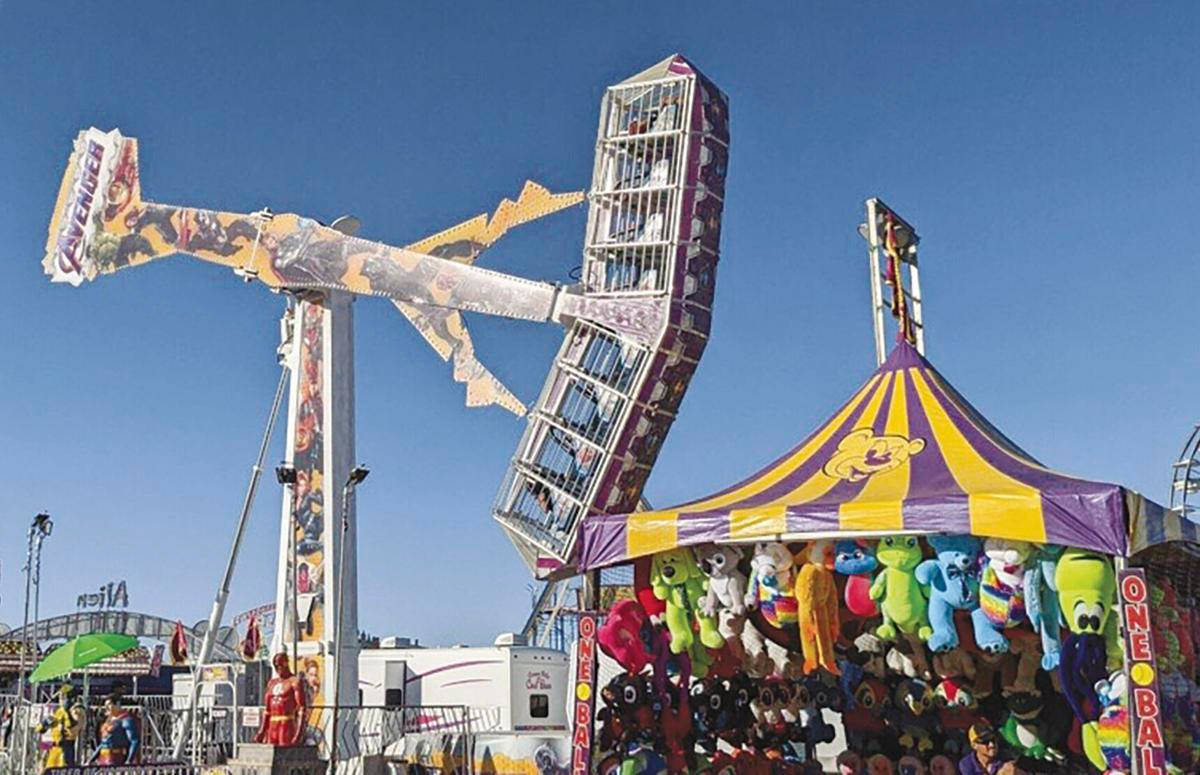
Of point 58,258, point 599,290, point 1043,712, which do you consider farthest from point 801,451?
point 58,258

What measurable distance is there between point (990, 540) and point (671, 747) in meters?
5.19

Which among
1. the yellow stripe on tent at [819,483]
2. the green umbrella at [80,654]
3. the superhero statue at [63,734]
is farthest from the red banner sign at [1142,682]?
the green umbrella at [80,654]

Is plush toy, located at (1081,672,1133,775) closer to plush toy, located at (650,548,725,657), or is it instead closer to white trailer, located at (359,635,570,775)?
plush toy, located at (650,548,725,657)

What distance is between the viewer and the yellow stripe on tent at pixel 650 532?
12992 millimetres

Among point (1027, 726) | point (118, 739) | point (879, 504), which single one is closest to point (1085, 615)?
point (879, 504)

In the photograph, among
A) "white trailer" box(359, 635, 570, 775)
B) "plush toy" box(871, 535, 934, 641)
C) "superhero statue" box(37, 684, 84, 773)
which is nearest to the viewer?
"plush toy" box(871, 535, 934, 641)

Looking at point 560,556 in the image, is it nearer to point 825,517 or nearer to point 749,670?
point 749,670

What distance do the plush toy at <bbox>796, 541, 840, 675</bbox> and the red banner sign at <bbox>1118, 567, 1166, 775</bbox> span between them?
304 cm

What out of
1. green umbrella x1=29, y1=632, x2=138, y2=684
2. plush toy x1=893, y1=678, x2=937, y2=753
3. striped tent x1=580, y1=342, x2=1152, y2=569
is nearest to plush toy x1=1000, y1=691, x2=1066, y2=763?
plush toy x1=893, y1=678, x2=937, y2=753

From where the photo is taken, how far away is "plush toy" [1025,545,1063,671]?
10.8 m

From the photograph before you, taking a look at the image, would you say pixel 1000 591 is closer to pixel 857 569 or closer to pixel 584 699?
pixel 857 569

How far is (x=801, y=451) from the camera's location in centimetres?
1400

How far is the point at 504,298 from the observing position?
77.4 feet

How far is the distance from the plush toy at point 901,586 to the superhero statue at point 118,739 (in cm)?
1105
